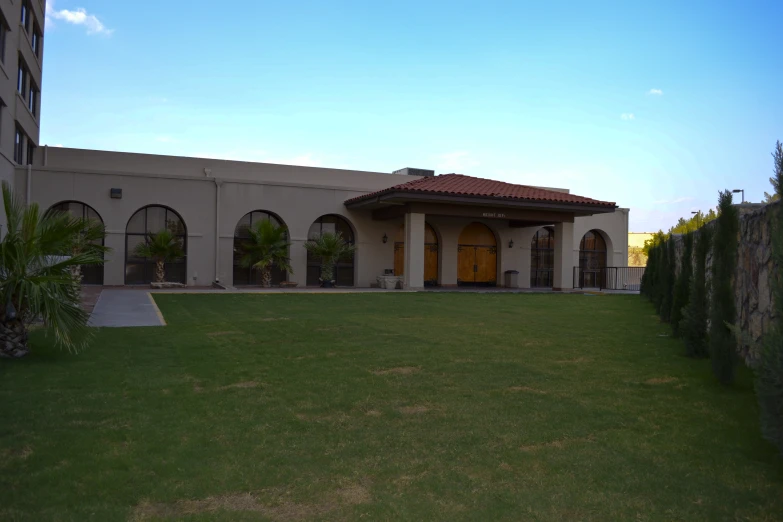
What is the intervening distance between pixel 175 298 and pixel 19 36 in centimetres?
1190

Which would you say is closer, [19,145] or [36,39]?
[19,145]

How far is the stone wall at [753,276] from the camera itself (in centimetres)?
796

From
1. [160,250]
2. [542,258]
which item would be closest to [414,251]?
[160,250]

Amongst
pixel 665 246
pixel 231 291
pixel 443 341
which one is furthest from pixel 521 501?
pixel 231 291

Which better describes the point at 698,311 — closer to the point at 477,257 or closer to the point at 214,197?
the point at 214,197

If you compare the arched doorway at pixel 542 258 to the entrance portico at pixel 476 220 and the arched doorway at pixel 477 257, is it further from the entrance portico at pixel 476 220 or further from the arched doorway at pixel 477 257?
the arched doorway at pixel 477 257

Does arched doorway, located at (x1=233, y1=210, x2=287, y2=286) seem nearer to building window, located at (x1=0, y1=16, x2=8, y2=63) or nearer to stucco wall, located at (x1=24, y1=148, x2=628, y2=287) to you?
stucco wall, located at (x1=24, y1=148, x2=628, y2=287)

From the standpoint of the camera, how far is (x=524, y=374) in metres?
7.76

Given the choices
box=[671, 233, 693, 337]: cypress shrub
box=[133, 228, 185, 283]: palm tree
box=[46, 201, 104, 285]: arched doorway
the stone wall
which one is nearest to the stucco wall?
box=[46, 201, 104, 285]: arched doorway

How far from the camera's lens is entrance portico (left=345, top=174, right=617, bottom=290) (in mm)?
24938

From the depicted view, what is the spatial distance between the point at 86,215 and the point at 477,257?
17112mm

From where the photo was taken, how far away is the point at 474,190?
1027 inches

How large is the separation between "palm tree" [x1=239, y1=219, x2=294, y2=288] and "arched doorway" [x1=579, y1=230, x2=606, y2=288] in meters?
16.4

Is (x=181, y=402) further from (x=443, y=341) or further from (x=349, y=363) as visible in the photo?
(x=443, y=341)
